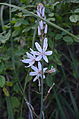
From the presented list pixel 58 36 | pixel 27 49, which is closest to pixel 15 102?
pixel 27 49

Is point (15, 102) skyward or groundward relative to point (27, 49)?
groundward

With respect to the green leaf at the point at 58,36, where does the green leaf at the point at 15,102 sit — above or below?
below

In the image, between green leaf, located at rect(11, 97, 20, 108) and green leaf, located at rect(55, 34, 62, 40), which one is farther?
green leaf, located at rect(11, 97, 20, 108)

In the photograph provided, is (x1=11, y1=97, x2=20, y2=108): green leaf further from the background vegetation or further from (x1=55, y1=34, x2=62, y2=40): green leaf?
(x1=55, y1=34, x2=62, y2=40): green leaf

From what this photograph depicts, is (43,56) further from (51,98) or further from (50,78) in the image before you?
(51,98)

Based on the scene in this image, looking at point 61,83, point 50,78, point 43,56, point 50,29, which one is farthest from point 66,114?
point 43,56

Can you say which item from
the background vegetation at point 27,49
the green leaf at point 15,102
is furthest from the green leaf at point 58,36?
the green leaf at point 15,102

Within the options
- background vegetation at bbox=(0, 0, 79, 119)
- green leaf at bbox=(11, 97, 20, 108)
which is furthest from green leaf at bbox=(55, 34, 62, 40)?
green leaf at bbox=(11, 97, 20, 108)

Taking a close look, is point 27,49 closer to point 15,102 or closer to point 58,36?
point 58,36

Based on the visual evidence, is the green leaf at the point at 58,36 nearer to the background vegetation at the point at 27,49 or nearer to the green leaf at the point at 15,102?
the background vegetation at the point at 27,49
